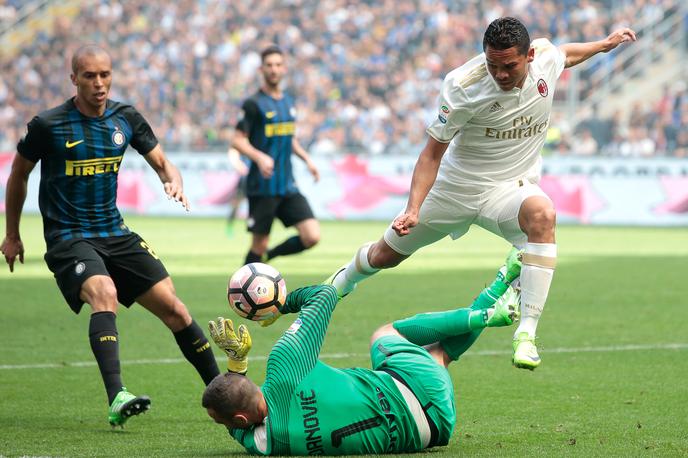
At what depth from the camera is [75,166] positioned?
679 cm

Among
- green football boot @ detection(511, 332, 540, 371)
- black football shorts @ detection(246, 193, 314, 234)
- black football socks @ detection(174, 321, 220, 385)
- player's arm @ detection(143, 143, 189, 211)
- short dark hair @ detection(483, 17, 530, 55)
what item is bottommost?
black football shorts @ detection(246, 193, 314, 234)

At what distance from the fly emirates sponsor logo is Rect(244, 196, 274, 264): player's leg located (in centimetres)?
556

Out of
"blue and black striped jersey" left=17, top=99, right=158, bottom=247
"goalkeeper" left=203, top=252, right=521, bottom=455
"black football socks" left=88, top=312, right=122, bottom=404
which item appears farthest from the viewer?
"blue and black striped jersey" left=17, top=99, right=158, bottom=247

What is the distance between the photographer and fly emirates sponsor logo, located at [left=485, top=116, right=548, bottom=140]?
715cm

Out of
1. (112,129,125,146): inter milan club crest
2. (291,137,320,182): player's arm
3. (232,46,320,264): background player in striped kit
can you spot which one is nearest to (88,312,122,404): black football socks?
(112,129,125,146): inter milan club crest

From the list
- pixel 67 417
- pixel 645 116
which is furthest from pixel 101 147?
pixel 645 116

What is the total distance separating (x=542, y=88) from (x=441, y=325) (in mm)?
1753

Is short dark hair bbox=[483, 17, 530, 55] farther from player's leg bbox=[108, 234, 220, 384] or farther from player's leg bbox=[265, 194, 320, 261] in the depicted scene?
player's leg bbox=[265, 194, 320, 261]

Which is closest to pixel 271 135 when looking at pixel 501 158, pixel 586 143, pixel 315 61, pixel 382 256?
pixel 382 256

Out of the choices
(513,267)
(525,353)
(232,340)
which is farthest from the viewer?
(513,267)

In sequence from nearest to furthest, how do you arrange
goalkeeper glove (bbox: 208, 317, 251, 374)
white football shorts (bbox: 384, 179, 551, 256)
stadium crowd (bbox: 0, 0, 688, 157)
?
goalkeeper glove (bbox: 208, 317, 251, 374) → white football shorts (bbox: 384, 179, 551, 256) → stadium crowd (bbox: 0, 0, 688, 157)

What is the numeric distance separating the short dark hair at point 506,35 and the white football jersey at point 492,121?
0.32 meters

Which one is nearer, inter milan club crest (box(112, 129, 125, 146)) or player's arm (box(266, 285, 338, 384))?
player's arm (box(266, 285, 338, 384))

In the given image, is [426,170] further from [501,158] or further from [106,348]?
[106,348]
